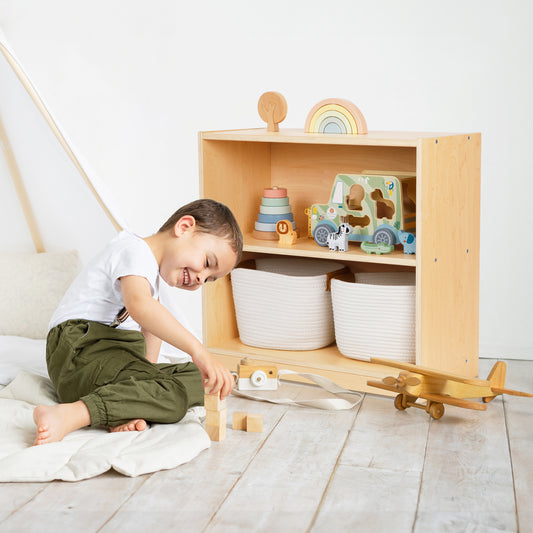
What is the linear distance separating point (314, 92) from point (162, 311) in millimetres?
1275

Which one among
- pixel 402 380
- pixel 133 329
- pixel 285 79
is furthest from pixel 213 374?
pixel 285 79

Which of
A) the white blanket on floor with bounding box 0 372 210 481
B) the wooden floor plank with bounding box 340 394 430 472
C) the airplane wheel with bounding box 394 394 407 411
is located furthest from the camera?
the airplane wheel with bounding box 394 394 407 411

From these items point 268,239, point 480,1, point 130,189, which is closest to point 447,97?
point 480,1

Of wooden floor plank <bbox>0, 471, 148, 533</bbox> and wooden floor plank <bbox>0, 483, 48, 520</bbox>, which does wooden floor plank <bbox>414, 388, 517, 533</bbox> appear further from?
wooden floor plank <bbox>0, 483, 48, 520</bbox>

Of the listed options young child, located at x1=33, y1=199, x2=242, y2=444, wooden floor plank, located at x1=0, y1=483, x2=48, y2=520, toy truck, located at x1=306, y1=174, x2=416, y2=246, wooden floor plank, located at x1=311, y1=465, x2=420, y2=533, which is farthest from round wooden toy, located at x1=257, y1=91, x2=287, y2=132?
wooden floor plank, located at x1=0, y1=483, x2=48, y2=520

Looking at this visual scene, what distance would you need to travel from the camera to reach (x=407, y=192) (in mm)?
2176

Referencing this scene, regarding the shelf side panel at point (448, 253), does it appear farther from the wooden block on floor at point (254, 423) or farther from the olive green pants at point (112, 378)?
the olive green pants at point (112, 378)

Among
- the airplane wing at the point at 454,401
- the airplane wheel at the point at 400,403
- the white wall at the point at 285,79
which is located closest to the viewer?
the airplane wing at the point at 454,401

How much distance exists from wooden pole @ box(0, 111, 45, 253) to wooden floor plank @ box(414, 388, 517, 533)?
4.54 feet

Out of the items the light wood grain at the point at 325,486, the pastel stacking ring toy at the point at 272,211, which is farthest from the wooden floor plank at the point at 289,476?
the pastel stacking ring toy at the point at 272,211

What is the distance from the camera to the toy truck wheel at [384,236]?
83.6 inches

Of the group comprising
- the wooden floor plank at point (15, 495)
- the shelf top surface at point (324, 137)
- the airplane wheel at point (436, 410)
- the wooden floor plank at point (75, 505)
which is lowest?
the wooden floor plank at point (75, 505)

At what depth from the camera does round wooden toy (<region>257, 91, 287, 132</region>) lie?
2230 millimetres

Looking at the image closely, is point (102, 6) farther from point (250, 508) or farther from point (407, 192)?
point (250, 508)
